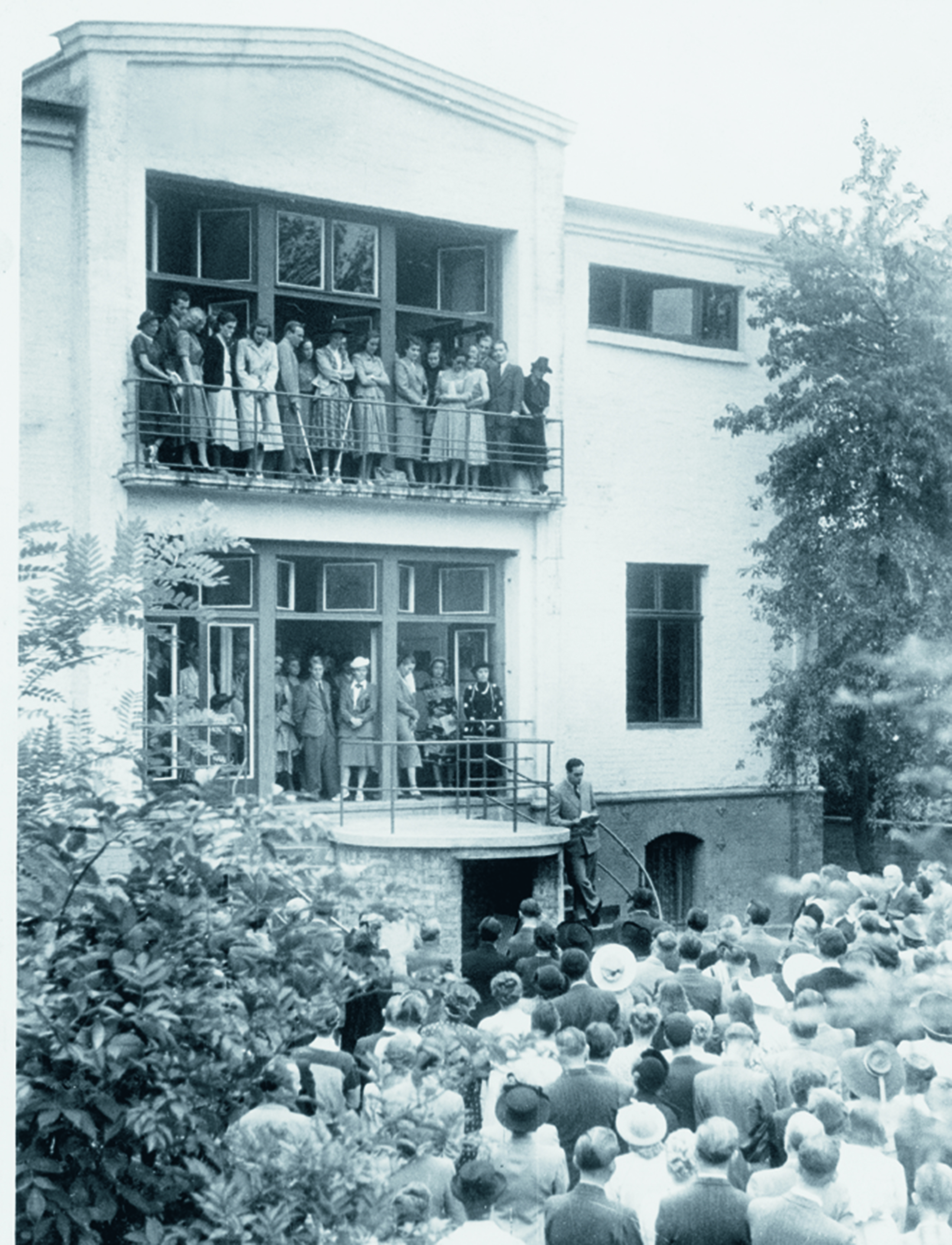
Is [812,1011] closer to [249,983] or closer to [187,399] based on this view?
[249,983]

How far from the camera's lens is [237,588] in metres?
16.7

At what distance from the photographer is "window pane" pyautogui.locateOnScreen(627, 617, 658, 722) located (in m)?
19.0

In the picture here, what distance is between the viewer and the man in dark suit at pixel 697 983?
837 centimetres

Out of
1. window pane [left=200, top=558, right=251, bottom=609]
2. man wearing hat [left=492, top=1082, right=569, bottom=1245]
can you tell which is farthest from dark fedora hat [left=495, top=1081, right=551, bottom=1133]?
window pane [left=200, top=558, right=251, bottom=609]

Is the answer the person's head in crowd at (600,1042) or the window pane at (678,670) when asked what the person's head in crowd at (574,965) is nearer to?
the person's head in crowd at (600,1042)

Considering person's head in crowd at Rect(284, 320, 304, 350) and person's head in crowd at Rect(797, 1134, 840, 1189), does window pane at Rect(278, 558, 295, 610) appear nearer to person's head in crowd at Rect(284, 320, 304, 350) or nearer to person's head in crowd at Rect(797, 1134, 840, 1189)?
person's head in crowd at Rect(284, 320, 304, 350)

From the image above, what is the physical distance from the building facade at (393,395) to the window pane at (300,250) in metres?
0.03

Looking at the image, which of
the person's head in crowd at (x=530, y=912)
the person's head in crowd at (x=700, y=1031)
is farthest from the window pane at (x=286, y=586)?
the person's head in crowd at (x=700, y=1031)

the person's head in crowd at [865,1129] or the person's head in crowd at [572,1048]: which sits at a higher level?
the person's head in crowd at [572,1048]

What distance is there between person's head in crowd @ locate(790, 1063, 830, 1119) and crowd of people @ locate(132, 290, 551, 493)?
35.2 feet

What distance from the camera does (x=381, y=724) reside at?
17531 millimetres

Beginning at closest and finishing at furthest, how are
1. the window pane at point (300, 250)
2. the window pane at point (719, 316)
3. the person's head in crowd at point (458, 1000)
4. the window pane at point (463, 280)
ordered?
1. the person's head in crowd at point (458, 1000)
2. the window pane at point (300, 250)
3. the window pane at point (463, 280)
4. the window pane at point (719, 316)

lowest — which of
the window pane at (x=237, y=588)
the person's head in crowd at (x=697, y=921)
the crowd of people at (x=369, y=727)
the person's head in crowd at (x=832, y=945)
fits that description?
the person's head in crowd at (x=697, y=921)

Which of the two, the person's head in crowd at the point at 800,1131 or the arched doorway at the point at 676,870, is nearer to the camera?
the person's head in crowd at the point at 800,1131
